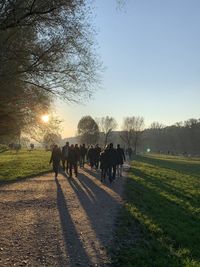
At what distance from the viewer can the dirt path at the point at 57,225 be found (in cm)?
860

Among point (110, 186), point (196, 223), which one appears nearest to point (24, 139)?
point (110, 186)

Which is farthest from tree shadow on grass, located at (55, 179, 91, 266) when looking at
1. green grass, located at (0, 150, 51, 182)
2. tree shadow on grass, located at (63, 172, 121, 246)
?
green grass, located at (0, 150, 51, 182)

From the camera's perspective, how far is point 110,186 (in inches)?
853

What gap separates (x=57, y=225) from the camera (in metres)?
11.5

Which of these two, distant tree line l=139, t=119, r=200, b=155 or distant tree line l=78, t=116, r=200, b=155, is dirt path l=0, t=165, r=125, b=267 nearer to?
distant tree line l=78, t=116, r=200, b=155

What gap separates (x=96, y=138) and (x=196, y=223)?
81.0m

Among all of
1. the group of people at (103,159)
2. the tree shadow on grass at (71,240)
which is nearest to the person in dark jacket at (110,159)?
the group of people at (103,159)

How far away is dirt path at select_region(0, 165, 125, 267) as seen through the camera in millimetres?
8602

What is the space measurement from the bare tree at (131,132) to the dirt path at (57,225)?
91.2m

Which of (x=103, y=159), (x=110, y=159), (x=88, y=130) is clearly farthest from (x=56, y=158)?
(x=88, y=130)

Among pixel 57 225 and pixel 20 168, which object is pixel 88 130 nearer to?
pixel 20 168

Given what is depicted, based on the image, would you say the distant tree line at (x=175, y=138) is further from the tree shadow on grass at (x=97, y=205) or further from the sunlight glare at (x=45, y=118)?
the tree shadow on grass at (x=97, y=205)

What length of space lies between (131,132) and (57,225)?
10255cm

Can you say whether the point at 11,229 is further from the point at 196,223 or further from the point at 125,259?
the point at 196,223
